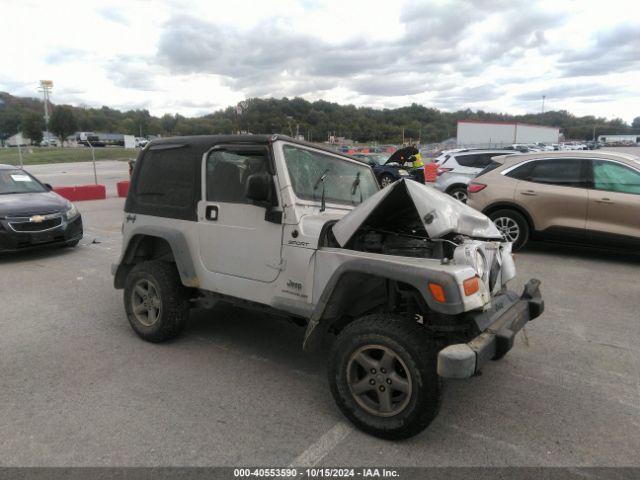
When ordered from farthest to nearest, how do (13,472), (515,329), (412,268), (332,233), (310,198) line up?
(310,198)
(332,233)
(515,329)
(412,268)
(13,472)

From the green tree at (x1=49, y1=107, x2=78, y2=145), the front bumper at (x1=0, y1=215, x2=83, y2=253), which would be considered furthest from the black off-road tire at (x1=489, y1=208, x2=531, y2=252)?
the green tree at (x1=49, y1=107, x2=78, y2=145)

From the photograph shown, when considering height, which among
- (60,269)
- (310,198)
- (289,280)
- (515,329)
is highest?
(310,198)

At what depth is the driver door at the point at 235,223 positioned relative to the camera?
351 centimetres

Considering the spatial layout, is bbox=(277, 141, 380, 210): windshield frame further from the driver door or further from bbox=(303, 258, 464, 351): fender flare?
bbox=(303, 258, 464, 351): fender flare

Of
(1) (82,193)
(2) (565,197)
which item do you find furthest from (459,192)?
(1) (82,193)

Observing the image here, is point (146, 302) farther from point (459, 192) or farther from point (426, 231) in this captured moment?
point (459, 192)

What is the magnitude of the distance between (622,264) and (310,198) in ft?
19.1

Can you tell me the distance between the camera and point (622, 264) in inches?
279

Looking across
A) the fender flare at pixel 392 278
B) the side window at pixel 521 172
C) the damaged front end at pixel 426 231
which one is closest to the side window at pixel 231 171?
the damaged front end at pixel 426 231

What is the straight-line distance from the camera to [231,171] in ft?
12.3

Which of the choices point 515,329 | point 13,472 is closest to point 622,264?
point 515,329

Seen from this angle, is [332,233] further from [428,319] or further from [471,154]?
[471,154]

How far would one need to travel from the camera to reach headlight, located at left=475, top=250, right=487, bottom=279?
9.60ft

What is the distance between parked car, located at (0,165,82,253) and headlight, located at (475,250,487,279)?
697 centimetres
